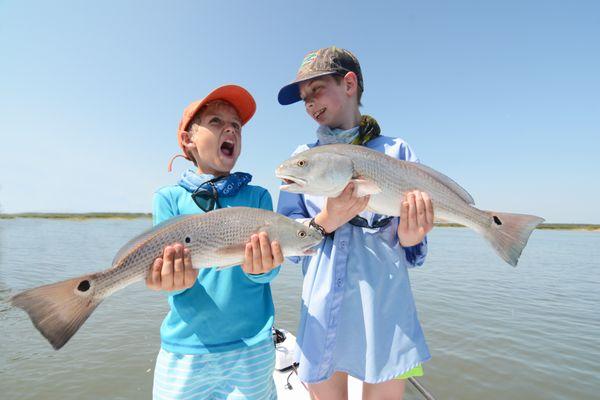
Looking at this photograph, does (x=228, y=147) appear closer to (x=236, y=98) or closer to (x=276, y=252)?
(x=236, y=98)

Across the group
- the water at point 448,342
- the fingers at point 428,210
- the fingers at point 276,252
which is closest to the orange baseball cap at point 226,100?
the fingers at point 276,252

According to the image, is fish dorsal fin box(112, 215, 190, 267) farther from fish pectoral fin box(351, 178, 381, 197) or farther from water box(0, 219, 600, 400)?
water box(0, 219, 600, 400)

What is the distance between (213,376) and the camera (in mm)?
2615

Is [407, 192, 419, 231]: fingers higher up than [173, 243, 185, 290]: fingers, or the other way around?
[407, 192, 419, 231]: fingers

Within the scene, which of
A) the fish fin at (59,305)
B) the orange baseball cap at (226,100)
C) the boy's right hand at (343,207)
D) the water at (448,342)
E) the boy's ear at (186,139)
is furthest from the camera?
the water at (448,342)

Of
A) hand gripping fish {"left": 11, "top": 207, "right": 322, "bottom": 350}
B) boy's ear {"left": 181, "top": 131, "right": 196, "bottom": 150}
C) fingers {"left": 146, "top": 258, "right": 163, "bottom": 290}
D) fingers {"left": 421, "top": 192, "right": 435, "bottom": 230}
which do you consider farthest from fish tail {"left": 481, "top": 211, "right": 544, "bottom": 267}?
boy's ear {"left": 181, "top": 131, "right": 196, "bottom": 150}

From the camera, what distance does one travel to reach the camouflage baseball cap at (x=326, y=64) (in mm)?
2934

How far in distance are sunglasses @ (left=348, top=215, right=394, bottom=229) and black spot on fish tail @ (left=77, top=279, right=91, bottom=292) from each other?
217 centimetres

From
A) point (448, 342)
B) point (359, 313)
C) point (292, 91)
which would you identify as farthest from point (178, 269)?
point (448, 342)

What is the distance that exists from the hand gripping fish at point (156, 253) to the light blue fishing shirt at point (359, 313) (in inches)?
12.6

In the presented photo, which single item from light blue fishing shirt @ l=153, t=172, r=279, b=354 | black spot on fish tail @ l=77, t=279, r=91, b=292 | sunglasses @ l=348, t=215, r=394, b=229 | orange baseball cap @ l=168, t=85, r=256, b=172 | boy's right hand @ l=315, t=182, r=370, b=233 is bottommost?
light blue fishing shirt @ l=153, t=172, r=279, b=354

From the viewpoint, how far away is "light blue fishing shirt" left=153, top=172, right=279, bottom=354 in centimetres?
263

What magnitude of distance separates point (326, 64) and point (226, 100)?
119 centimetres

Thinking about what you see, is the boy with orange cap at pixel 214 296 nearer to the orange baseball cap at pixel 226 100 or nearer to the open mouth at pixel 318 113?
the orange baseball cap at pixel 226 100
